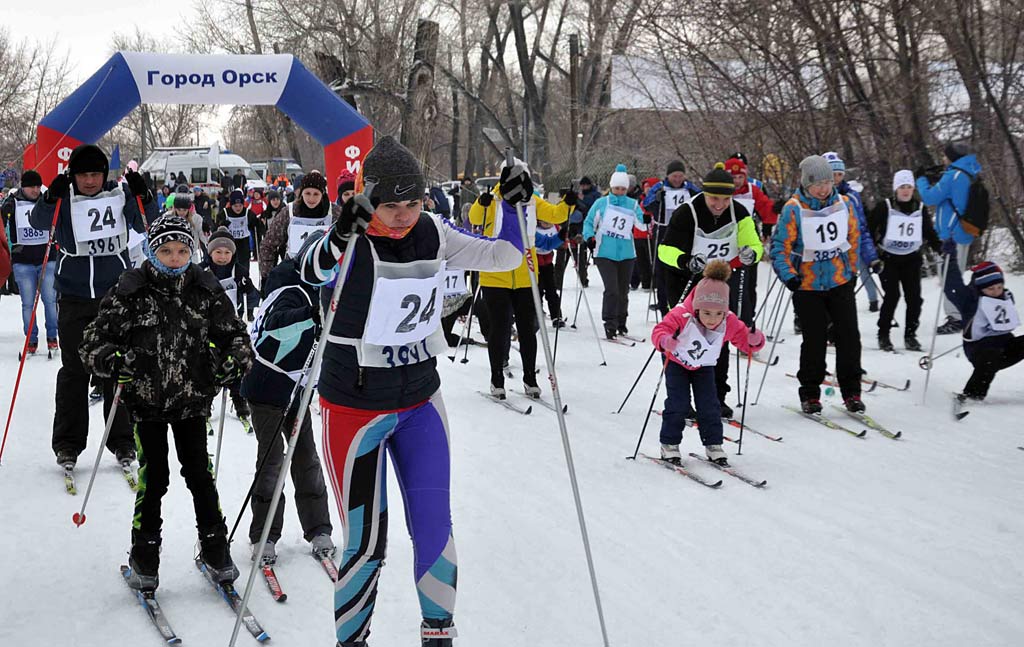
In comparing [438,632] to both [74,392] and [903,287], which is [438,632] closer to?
[74,392]

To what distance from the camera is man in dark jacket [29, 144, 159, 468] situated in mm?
6184

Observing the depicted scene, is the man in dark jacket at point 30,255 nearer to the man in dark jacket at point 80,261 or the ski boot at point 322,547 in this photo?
the man in dark jacket at point 80,261

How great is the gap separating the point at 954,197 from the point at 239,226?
34.5 feet

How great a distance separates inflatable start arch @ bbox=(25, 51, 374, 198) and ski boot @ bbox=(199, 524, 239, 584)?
18.4 feet

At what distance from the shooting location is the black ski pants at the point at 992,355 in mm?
8000

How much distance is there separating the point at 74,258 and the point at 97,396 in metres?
2.40

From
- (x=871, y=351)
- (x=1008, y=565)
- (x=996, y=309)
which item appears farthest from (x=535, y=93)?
(x=1008, y=565)

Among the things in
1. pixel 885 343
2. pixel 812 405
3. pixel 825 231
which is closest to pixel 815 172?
pixel 825 231

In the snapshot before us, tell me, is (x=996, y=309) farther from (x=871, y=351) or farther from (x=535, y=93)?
(x=535, y=93)

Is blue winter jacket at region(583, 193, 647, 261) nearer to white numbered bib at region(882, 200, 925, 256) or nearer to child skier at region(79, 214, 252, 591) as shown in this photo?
white numbered bib at region(882, 200, 925, 256)

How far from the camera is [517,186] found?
12.3 ft

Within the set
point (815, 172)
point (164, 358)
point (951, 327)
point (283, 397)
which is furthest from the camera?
point (951, 327)

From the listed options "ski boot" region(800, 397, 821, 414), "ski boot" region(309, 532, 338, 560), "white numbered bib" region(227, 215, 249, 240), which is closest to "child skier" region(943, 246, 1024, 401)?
"ski boot" region(800, 397, 821, 414)

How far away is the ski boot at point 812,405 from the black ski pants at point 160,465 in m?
5.05
